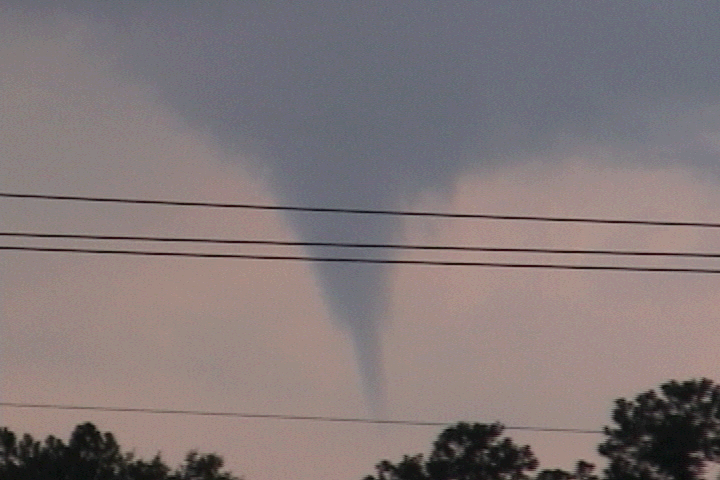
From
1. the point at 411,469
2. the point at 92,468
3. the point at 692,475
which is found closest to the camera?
the point at 692,475

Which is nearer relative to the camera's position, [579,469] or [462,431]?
[579,469]

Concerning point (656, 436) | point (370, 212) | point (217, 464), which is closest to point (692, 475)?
point (656, 436)

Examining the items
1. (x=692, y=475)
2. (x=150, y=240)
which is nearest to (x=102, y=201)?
(x=150, y=240)

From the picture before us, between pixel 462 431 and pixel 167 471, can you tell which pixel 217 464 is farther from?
pixel 462 431

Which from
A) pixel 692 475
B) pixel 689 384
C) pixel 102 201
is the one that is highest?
pixel 689 384

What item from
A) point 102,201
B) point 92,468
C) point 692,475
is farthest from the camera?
point 92,468

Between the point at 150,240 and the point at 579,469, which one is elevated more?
the point at 579,469

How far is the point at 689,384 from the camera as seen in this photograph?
376 ft

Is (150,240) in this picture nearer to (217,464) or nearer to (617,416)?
(617,416)

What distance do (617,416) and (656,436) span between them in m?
2.68

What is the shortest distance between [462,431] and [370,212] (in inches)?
→ 3422

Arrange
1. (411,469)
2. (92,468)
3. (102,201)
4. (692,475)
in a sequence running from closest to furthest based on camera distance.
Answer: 1. (102,201)
2. (692,475)
3. (411,469)
4. (92,468)

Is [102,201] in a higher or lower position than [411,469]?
lower

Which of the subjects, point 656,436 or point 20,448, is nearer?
point 656,436
